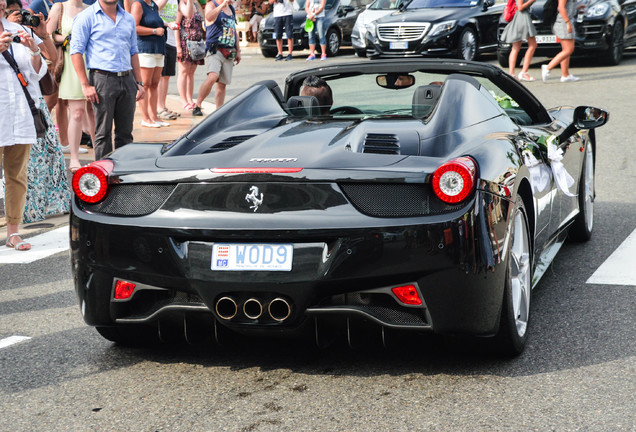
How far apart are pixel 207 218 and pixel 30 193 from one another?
4.82 metres

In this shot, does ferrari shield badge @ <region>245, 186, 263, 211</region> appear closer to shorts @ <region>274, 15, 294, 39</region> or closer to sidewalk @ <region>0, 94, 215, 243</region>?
sidewalk @ <region>0, 94, 215, 243</region>

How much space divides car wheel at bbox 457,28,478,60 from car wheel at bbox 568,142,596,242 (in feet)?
43.8

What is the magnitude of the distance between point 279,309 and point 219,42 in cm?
948

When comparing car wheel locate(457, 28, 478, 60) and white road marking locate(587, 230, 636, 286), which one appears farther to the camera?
car wheel locate(457, 28, 478, 60)

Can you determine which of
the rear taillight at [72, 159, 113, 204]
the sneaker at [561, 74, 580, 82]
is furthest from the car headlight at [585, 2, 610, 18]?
the rear taillight at [72, 159, 113, 204]

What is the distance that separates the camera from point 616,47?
18.8 meters

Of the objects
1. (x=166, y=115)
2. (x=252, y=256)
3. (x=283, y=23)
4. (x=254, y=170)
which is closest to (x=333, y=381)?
(x=252, y=256)

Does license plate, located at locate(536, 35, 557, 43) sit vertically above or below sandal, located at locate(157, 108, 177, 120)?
below

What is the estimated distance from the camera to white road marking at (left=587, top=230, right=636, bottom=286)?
5.81 metres

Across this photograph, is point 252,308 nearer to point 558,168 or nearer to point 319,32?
point 558,168

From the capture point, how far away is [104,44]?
899 cm

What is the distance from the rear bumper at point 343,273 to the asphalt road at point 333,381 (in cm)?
28

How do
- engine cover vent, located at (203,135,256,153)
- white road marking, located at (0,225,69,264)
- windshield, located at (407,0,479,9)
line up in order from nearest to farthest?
engine cover vent, located at (203,135,256,153)
white road marking, located at (0,225,69,264)
windshield, located at (407,0,479,9)

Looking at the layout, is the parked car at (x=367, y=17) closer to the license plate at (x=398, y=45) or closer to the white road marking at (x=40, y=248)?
the license plate at (x=398, y=45)
